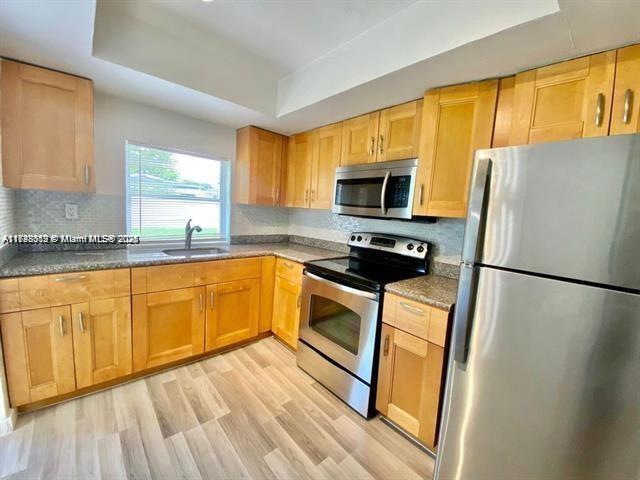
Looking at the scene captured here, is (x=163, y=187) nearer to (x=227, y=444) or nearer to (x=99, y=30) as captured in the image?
(x=99, y=30)

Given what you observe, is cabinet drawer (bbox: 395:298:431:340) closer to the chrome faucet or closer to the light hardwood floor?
the light hardwood floor

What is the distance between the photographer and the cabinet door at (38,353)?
151 cm

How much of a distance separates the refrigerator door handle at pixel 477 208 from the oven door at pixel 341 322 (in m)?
0.69

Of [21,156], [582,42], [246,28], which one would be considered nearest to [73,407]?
[21,156]

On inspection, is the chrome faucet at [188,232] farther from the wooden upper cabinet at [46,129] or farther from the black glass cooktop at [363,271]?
the black glass cooktop at [363,271]

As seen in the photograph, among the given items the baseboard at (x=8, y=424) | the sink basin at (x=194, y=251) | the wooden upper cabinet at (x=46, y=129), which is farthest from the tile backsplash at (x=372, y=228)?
the baseboard at (x=8, y=424)

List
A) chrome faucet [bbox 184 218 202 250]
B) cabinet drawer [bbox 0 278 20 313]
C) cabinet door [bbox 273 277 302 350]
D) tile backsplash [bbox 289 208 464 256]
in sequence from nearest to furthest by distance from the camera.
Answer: cabinet drawer [bbox 0 278 20 313] < tile backsplash [bbox 289 208 464 256] < cabinet door [bbox 273 277 302 350] < chrome faucet [bbox 184 218 202 250]

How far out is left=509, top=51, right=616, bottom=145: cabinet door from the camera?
1.17 metres

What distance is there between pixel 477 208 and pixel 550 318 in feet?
1.50

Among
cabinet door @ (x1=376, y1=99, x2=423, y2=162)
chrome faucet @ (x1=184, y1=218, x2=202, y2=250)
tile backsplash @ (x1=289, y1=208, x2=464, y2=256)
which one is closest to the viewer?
cabinet door @ (x1=376, y1=99, x2=423, y2=162)

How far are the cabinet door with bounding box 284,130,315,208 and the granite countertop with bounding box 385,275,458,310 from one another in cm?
137

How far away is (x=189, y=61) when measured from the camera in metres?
1.78

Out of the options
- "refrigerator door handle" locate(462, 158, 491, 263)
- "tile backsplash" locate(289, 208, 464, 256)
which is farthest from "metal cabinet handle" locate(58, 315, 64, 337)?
"refrigerator door handle" locate(462, 158, 491, 263)

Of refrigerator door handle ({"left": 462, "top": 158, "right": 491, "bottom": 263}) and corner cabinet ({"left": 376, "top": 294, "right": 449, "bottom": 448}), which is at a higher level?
refrigerator door handle ({"left": 462, "top": 158, "right": 491, "bottom": 263})
